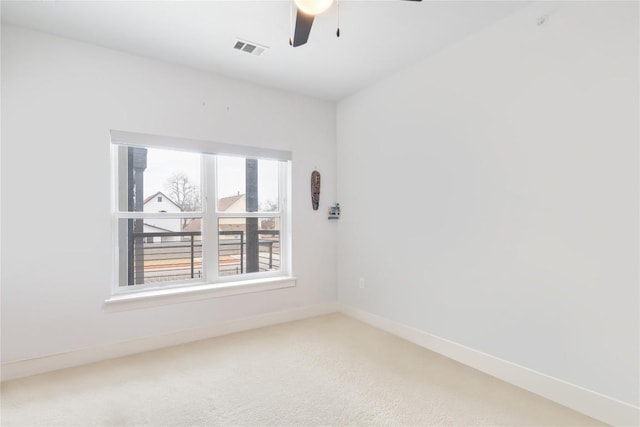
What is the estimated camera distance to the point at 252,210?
363 centimetres

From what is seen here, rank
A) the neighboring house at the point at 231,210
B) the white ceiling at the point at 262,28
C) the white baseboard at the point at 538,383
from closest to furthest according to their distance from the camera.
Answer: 1. the white baseboard at the point at 538,383
2. the white ceiling at the point at 262,28
3. the neighboring house at the point at 231,210

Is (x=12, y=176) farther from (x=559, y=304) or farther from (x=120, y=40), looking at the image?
(x=559, y=304)

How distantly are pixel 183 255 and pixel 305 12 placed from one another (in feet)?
8.24

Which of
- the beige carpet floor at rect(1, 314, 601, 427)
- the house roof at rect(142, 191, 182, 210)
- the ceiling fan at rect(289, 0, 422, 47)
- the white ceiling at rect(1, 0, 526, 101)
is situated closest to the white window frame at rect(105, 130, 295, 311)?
the house roof at rect(142, 191, 182, 210)

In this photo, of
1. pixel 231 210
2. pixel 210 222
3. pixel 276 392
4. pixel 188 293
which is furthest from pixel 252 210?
pixel 276 392

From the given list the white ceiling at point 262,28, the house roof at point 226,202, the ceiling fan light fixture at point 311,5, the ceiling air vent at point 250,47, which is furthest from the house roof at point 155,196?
the ceiling fan light fixture at point 311,5

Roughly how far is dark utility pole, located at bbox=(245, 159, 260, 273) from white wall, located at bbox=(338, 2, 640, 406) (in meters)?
1.42

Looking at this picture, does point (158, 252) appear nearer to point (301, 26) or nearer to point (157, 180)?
point (157, 180)

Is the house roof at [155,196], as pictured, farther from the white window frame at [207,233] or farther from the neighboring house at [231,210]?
the neighboring house at [231,210]

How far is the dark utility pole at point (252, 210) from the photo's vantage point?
142 inches

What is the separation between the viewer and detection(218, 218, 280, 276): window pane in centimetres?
342

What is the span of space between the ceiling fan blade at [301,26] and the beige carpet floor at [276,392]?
2204 mm

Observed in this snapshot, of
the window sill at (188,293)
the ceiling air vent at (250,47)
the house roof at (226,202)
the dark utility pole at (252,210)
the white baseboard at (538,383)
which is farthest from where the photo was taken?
the dark utility pole at (252,210)

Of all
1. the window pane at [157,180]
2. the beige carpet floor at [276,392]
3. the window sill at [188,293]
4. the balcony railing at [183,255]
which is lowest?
the beige carpet floor at [276,392]
